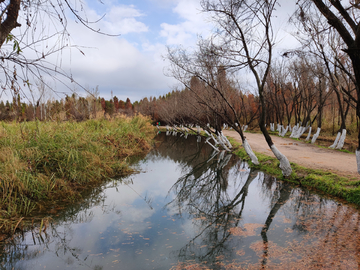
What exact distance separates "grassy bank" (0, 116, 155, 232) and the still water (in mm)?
590

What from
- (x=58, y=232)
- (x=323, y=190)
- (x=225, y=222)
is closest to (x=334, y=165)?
(x=323, y=190)

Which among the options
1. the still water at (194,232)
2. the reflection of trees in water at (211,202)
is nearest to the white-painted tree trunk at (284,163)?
the still water at (194,232)

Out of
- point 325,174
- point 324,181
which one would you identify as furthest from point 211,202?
point 325,174

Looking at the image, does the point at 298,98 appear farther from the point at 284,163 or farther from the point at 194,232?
the point at 194,232

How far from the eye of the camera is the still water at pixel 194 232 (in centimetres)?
350

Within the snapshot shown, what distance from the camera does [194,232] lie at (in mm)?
4500

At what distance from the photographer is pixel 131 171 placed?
365 inches

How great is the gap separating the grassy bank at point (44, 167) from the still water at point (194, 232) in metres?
0.59

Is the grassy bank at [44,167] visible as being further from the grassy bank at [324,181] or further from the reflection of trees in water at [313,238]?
the grassy bank at [324,181]

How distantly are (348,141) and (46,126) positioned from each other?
18.5 meters

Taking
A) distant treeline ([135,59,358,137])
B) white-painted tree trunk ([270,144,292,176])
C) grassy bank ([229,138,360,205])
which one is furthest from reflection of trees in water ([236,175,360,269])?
distant treeline ([135,59,358,137])

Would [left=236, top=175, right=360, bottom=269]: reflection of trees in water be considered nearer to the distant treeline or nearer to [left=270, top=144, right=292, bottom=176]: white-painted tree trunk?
[left=270, top=144, right=292, bottom=176]: white-painted tree trunk

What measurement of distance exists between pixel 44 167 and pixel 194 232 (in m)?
4.44

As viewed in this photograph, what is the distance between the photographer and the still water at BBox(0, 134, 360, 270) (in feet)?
11.5
